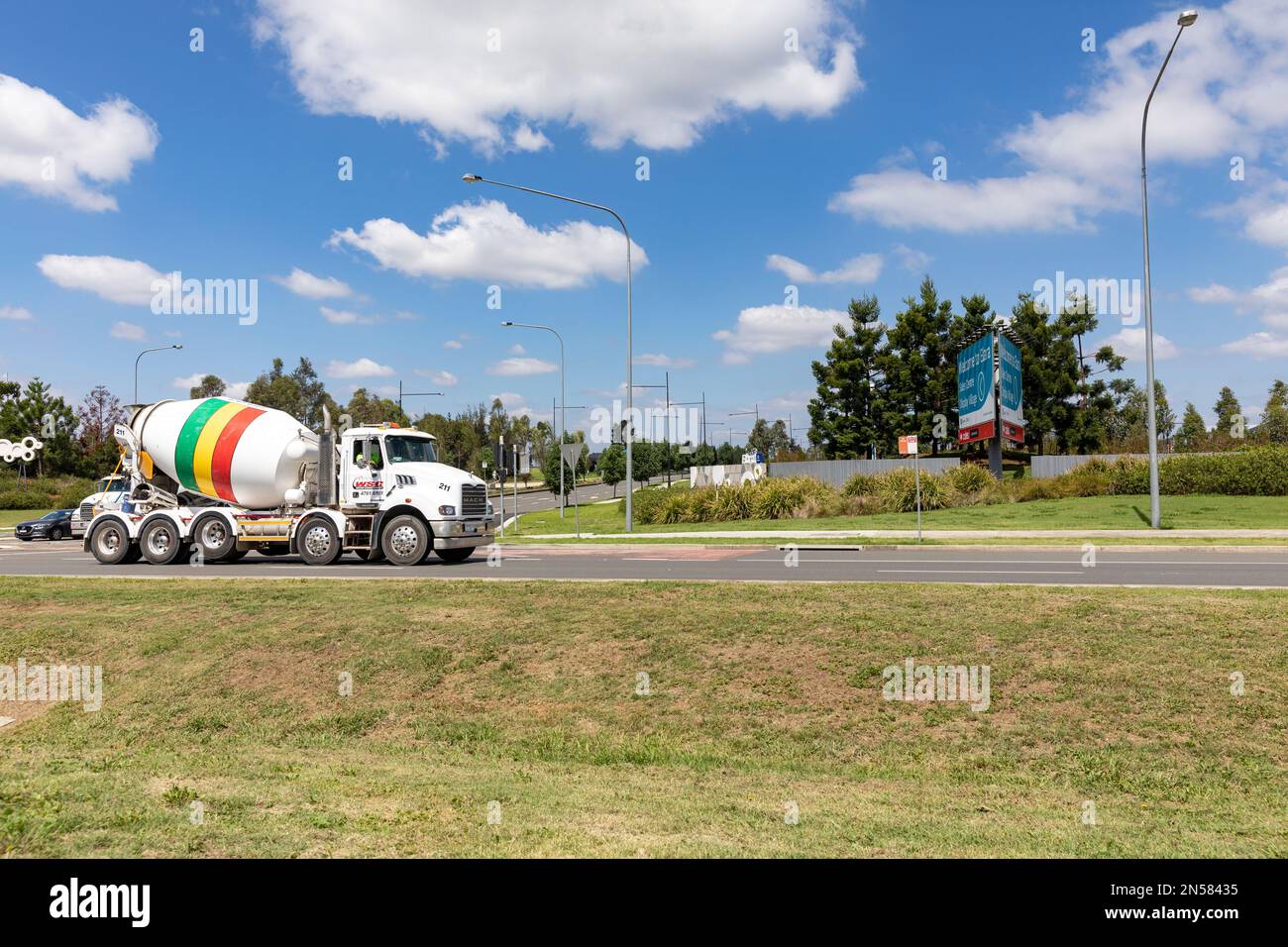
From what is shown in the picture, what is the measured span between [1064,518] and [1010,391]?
13.5 m

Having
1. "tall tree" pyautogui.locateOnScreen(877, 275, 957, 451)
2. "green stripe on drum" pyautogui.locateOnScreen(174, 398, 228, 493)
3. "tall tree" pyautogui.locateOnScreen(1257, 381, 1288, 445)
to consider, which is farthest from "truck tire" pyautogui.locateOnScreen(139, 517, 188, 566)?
"tall tree" pyautogui.locateOnScreen(1257, 381, 1288, 445)

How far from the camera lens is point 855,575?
15172 mm

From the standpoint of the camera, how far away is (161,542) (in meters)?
20.7

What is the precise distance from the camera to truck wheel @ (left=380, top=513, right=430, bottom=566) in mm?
18828

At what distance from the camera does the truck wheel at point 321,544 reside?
19.2m

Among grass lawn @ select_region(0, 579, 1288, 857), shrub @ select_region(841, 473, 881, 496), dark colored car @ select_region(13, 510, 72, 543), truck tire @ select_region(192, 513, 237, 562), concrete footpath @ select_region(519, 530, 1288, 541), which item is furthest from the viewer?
shrub @ select_region(841, 473, 881, 496)

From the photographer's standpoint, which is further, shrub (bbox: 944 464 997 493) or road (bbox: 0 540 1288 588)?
shrub (bbox: 944 464 997 493)

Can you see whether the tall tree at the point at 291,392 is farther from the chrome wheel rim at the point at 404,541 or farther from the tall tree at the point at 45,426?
the chrome wheel rim at the point at 404,541

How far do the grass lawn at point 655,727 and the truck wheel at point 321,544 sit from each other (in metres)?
6.43

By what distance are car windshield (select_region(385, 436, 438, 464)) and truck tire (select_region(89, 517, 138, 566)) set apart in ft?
24.1

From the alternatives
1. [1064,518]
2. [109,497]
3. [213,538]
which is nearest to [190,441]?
[213,538]

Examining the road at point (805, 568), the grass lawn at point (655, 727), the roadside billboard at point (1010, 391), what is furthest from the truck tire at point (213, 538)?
the roadside billboard at point (1010, 391)

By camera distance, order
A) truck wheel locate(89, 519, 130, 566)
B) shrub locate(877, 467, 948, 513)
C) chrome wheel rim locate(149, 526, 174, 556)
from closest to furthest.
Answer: chrome wheel rim locate(149, 526, 174, 556)
truck wheel locate(89, 519, 130, 566)
shrub locate(877, 467, 948, 513)

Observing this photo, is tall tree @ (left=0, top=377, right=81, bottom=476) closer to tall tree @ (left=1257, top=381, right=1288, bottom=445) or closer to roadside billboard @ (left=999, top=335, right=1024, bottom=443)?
roadside billboard @ (left=999, top=335, right=1024, bottom=443)
